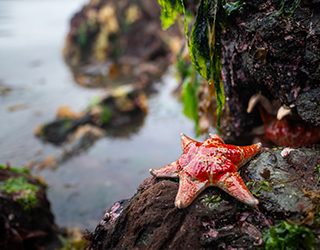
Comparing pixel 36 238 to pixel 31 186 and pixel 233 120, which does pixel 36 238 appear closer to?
pixel 31 186

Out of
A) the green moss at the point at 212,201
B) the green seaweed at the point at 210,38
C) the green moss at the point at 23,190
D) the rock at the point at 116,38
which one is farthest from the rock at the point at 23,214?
the rock at the point at 116,38

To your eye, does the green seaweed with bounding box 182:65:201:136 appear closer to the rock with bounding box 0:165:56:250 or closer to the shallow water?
the shallow water

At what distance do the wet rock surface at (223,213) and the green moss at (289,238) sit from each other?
6 cm

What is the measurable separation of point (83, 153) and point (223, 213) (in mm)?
4646

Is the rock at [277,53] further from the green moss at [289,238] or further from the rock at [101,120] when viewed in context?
the rock at [101,120]

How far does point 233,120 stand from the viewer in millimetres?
3262

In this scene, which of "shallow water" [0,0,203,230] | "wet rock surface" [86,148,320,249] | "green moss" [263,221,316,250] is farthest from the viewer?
"shallow water" [0,0,203,230]

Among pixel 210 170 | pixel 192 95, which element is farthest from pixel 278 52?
pixel 192 95

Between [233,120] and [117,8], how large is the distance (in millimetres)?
11104

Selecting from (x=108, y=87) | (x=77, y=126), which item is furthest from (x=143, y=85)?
(x=77, y=126)

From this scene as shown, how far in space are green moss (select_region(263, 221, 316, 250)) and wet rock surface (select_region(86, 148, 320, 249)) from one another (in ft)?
0.18

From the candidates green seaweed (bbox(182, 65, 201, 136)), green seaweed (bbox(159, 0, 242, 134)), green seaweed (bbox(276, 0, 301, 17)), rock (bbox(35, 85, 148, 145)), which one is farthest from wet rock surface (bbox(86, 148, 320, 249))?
rock (bbox(35, 85, 148, 145))

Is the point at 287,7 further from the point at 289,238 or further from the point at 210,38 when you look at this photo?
the point at 289,238

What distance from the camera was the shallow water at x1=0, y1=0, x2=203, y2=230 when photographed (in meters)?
4.66
